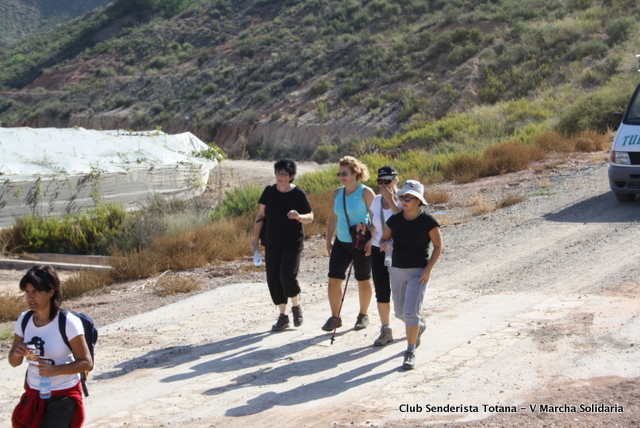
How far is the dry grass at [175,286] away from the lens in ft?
33.6

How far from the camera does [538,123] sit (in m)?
23.2

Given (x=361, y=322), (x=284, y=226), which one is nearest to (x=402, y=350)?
(x=361, y=322)

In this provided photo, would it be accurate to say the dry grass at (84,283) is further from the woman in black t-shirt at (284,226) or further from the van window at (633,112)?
the van window at (633,112)

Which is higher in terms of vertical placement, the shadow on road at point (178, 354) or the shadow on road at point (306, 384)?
the shadow on road at point (178, 354)

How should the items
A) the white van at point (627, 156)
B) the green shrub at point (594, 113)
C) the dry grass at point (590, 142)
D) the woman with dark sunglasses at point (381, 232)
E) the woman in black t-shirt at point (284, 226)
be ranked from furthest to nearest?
1. the green shrub at point (594, 113)
2. the dry grass at point (590, 142)
3. the white van at point (627, 156)
4. the woman in black t-shirt at point (284, 226)
5. the woman with dark sunglasses at point (381, 232)

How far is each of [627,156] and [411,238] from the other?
25.0 ft

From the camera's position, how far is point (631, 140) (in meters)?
12.2

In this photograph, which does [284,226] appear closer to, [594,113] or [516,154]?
[516,154]

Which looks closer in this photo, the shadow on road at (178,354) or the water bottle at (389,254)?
the water bottle at (389,254)

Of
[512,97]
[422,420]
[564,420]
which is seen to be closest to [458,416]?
[422,420]

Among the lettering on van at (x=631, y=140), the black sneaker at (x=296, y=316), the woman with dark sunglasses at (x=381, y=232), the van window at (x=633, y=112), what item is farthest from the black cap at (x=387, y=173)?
the van window at (x=633, y=112)

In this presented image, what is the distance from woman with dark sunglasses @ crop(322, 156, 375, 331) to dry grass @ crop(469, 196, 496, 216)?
720 centimetres

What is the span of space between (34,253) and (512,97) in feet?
67.7

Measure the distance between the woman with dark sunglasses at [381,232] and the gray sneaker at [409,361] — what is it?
672 millimetres
